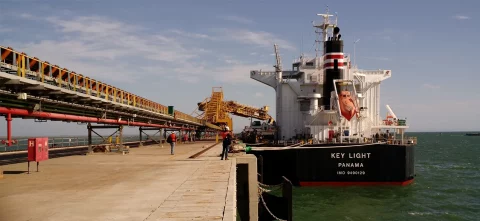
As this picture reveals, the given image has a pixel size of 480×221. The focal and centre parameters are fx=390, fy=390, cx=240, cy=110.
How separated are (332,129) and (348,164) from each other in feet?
15.3

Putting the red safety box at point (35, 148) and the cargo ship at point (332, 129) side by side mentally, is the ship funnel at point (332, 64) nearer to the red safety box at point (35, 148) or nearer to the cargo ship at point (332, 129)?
the cargo ship at point (332, 129)

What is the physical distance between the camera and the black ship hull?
30.3 m

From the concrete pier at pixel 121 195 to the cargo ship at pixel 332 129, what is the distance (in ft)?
50.4

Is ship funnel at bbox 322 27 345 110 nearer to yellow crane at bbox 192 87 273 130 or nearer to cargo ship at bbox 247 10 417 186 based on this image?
cargo ship at bbox 247 10 417 186

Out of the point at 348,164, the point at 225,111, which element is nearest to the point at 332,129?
the point at 348,164

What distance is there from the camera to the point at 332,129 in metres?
34.2

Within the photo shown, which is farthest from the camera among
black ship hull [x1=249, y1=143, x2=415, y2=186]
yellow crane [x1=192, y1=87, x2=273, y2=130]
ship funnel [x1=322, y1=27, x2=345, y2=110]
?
yellow crane [x1=192, y1=87, x2=273, y2=130]

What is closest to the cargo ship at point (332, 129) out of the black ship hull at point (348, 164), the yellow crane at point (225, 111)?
the black ship hull at point (348, 164)

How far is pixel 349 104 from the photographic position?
110ft

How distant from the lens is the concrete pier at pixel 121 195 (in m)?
8.73

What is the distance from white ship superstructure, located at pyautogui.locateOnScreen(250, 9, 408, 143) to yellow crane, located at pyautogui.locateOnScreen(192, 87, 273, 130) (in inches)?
1148

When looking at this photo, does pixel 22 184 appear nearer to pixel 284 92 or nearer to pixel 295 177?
pixel 295 177

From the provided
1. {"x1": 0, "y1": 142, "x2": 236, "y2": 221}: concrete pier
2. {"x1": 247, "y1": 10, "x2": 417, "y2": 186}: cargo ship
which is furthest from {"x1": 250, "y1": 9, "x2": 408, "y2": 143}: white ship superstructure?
{"x1": 0, "y1": 142, "x2": 236, "y2": 221}: concrete pier

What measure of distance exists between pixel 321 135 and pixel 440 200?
10449 mm
